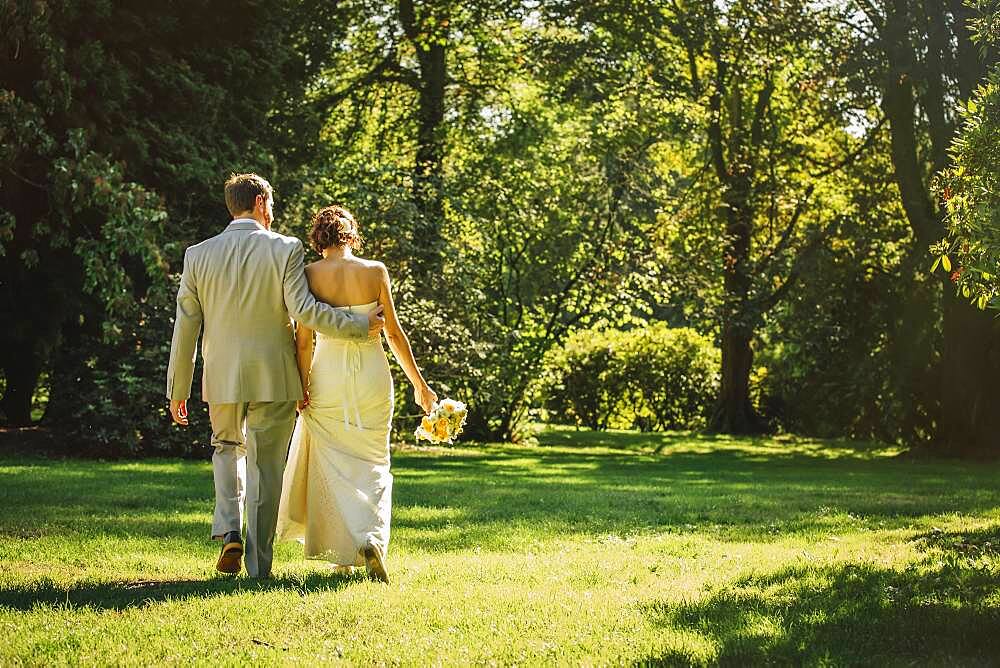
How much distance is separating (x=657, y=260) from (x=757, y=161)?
3111 millimetres

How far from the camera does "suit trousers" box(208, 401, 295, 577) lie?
7113mm

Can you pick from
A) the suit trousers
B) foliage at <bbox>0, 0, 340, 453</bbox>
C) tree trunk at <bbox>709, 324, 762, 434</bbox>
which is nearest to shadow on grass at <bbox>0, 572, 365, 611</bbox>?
the suit trousers

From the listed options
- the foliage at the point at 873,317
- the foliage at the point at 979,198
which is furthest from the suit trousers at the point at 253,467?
the foliage at the point at 873,317

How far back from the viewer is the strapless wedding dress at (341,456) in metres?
7.28

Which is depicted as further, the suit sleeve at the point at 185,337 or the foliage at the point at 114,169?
the foliage at the point at 114,169

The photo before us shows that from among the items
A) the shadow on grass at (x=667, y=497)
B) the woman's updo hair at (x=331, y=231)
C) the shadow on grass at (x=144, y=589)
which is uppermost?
the woman's updo hair at (x=331, y=231)

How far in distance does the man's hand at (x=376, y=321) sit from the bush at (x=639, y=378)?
24342 mm

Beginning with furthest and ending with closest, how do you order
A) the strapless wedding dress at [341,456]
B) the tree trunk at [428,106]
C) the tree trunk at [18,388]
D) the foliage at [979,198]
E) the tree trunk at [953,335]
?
1. the tree trunk at [428,106]
2. the tree trunk at [953,335]
3. the tree trunk at [18,388]
4. the strapless wedding dress at [341,456]
5. the foliage at [979,198]

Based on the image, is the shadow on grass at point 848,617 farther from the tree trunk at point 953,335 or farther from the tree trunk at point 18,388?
the tree trunk at point 18,388

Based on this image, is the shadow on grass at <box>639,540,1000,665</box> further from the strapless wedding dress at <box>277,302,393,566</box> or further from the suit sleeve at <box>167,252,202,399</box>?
the suit sleeve at <box>167,252,202,399</box>

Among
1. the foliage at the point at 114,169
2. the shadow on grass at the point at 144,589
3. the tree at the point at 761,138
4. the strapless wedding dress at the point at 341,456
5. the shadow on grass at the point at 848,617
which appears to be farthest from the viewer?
the tree at the point at 761,138

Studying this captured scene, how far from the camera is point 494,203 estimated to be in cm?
2450

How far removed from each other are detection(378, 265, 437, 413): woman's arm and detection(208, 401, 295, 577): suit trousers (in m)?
0.79

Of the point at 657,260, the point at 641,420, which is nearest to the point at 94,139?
the point at 657,260
